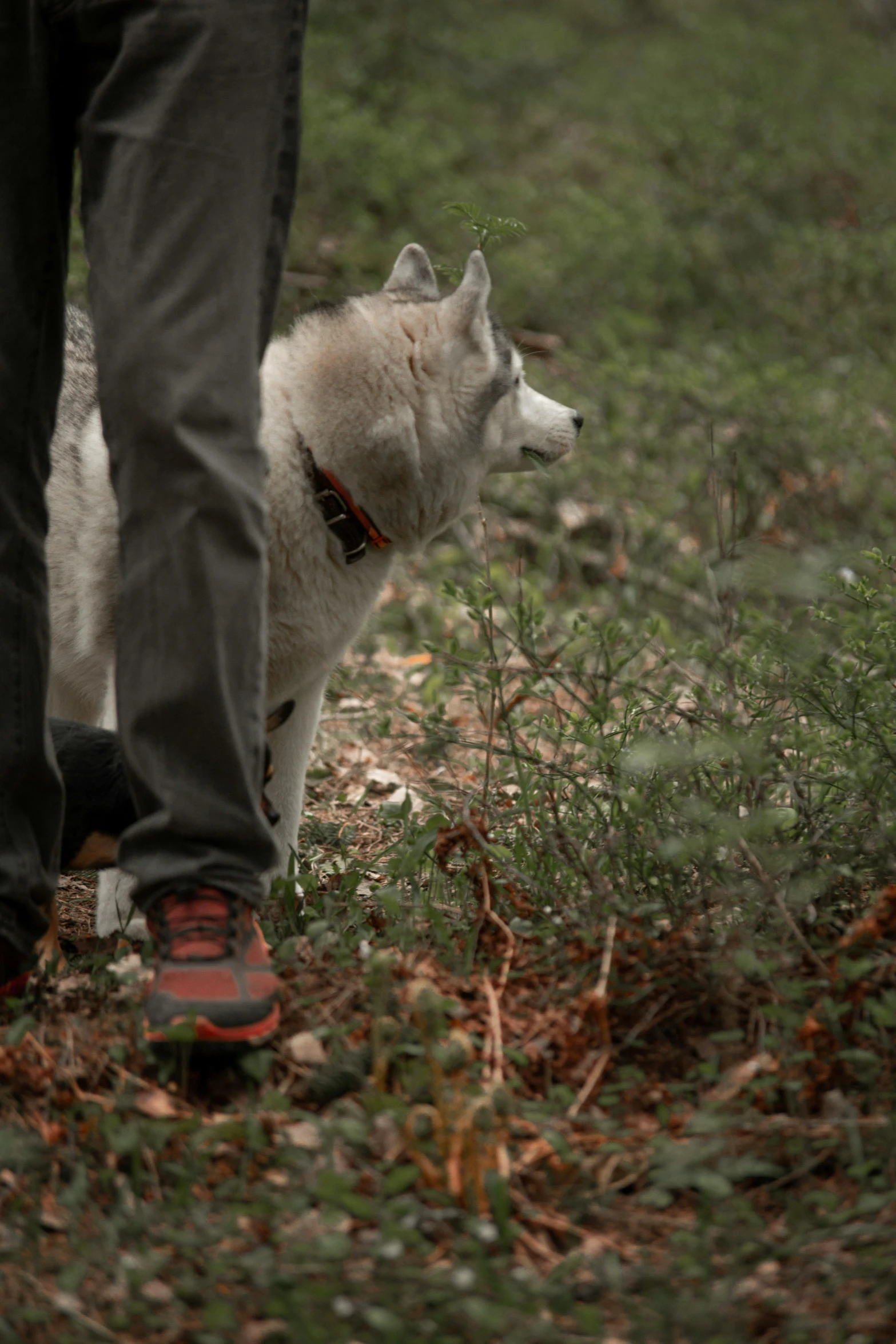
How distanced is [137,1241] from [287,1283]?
22 cm

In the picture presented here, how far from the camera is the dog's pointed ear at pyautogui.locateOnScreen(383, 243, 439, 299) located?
Answer: 3191 millimetres

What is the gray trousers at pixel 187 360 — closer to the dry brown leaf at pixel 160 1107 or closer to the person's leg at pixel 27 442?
the person's leg at pixel 27 442

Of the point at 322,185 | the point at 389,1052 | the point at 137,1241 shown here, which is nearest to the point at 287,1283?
the point at 137,1241

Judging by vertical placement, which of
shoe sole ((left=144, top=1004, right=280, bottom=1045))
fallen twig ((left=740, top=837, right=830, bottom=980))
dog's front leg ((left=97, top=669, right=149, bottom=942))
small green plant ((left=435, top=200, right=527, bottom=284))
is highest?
small green plant ((left=435, top=200, right=527, bottom=284))

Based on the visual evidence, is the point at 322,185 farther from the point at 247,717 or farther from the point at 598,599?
the point at 247,717

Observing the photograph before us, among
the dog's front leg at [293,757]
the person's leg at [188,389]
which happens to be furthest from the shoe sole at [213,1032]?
the dog's front leg at [293,757]

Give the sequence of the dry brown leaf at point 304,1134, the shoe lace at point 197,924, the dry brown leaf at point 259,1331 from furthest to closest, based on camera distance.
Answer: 1. the shoe lace at point 197,924
2. the dry brown leaf at point 304,1134
3. the dry brown leaf at point 259,1331

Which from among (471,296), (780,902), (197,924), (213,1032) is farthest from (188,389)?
(471,296)

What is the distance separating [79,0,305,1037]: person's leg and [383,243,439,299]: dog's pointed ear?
4.22 feet

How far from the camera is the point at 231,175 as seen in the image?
1.87m

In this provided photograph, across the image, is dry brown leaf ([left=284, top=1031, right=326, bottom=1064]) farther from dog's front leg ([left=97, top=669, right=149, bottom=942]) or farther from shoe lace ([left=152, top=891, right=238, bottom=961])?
dog's front leg ([left=97, top=669, right=149, bottom=942])

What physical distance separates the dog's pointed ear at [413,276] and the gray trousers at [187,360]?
1.24 metres

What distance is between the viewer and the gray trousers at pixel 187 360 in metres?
1.85

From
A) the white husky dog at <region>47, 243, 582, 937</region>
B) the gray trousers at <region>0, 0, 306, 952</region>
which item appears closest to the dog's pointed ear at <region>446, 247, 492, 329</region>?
the white husky dog at <region>47, 243, 582, 937</region>
